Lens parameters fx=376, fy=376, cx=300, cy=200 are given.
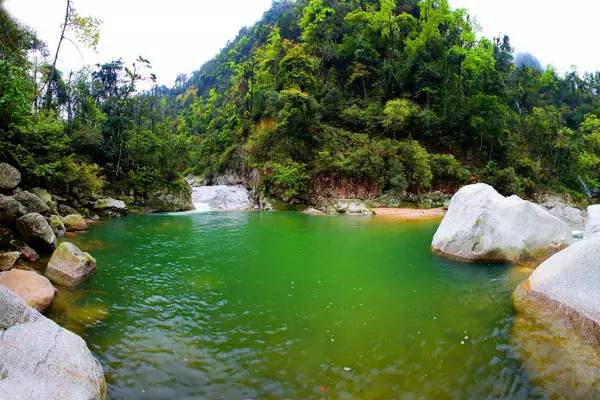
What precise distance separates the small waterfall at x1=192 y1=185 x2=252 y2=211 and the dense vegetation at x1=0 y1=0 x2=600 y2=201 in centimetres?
312

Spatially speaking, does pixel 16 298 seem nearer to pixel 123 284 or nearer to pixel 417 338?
pixel 123 284

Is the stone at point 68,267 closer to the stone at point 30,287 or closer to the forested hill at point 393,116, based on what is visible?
the stone at point 30,287

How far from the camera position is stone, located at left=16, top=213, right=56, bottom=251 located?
502 inches

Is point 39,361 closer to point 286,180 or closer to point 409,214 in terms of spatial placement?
point 409,214

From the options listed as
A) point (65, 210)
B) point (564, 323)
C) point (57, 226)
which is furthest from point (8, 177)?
point (564, 323)

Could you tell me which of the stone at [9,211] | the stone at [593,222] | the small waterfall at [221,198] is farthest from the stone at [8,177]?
the stone at [593,222]

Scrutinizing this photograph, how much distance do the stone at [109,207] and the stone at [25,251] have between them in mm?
14945

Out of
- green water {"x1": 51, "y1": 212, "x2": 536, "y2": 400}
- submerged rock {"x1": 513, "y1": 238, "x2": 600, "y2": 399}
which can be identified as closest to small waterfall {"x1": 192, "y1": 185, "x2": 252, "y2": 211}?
green water {"x1": 51, "y1": 212, "x2": 536, "y2": 400}

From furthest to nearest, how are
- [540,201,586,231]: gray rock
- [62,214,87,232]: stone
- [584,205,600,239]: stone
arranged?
[540,201,586,231]: gray rock
[62,214,87,232]: stone
[584,205,600,239]: stone

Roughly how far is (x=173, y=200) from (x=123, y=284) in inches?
982

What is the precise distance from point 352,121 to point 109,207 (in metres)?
27.1

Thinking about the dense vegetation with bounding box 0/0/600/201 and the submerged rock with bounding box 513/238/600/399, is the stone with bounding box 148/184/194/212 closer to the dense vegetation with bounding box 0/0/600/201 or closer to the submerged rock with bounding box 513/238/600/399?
the dense vegetation with bounding box 0/0/600/201

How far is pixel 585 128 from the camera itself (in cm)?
5056

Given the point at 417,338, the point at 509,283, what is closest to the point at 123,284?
the point at 417,338
